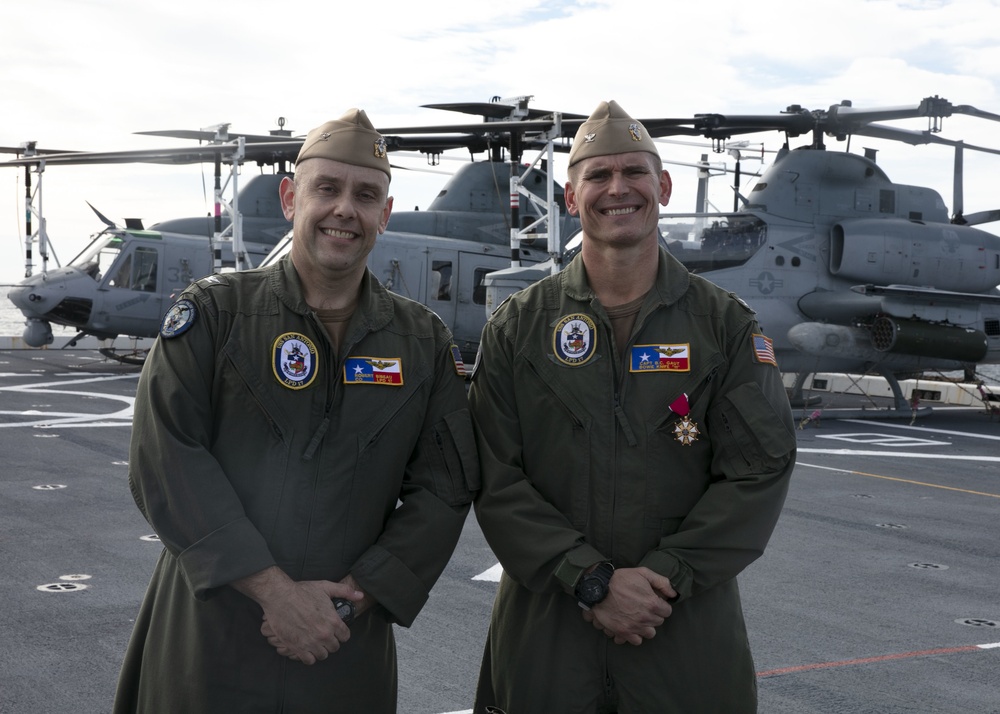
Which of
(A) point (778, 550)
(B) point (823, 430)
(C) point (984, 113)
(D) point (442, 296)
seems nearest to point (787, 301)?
(B) point (823, 430)

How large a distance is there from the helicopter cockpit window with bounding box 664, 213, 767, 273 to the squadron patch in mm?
11131

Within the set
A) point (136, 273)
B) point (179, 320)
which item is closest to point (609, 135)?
point (179, 320)

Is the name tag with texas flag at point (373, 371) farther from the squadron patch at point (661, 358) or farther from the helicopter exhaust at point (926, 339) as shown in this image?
the helicopter exhaust at point (926, 339)

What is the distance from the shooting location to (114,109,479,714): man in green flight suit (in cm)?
239

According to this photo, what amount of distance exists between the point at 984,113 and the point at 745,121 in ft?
9.93

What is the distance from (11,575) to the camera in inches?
213

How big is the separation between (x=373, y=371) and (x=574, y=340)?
0.57 metres

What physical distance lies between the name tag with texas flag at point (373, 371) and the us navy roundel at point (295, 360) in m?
0.09

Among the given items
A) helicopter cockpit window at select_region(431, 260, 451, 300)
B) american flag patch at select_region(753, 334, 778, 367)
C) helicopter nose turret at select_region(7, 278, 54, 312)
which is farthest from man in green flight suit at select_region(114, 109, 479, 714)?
helicopter nose turret at select_region(7, 278, 54, 312)

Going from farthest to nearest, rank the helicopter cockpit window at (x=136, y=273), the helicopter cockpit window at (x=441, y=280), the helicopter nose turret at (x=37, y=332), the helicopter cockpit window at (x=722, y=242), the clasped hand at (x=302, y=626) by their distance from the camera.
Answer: the helicopter nose turret at (x=37, y=332) < the helicopter cockpit window at (x=136, y=273) < the helicopter cockpit window at (x=441, y=280) < the helicopter cockpit window at (x=722, y=242) < the clasped hand at (x=302, y=626)

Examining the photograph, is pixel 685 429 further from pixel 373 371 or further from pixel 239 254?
pixel 239 254

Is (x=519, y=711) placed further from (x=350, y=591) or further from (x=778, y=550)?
(x=778, y=550)

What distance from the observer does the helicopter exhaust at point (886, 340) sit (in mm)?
13289

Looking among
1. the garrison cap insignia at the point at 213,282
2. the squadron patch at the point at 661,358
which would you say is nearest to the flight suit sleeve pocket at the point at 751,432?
the squadron patch at the point at 661,358
